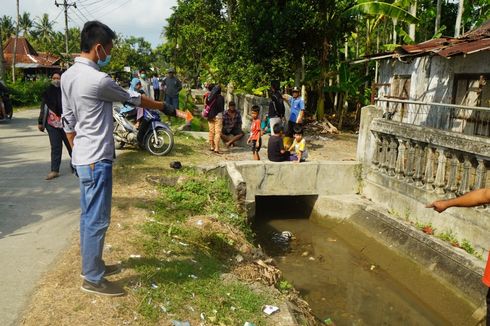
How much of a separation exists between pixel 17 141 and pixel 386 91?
1152 centimetres

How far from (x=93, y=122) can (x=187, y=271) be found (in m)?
1.85

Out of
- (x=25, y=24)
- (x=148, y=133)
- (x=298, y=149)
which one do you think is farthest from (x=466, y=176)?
(x=25, y=24)

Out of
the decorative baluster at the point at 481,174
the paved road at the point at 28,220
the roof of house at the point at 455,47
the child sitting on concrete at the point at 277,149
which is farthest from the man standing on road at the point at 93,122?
the roof of house at the point at 455,47

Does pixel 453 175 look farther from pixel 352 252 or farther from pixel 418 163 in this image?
pixel 352 252

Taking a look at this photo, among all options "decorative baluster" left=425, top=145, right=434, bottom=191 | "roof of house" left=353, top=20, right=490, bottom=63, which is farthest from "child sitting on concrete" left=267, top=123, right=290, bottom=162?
"roof of house" left=353, top=20, right=490, bottom=63

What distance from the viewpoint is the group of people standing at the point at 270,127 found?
28.0ft

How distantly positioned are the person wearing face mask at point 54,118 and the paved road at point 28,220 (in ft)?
1.07

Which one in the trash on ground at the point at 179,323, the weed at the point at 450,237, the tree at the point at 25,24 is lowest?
the weed at the point at 450,237

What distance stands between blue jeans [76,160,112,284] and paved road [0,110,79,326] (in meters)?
0.72

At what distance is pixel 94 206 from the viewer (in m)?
3.08

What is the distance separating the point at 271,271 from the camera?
15.8 ft

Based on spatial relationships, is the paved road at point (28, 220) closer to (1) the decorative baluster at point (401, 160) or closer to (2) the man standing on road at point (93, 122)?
(2) the man standing on road at point (93, 122)

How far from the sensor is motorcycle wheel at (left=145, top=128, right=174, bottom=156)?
895 cm

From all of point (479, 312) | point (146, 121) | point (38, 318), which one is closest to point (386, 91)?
point (146, 121)
